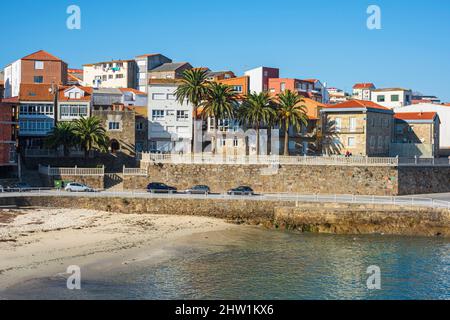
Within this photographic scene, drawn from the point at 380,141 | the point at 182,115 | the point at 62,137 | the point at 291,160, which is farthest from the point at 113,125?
the point at 380,141

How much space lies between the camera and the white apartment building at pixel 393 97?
133250 millimetres

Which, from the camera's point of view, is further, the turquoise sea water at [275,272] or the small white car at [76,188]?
the small white car at [76,188]

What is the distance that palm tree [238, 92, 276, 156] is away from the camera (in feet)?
250

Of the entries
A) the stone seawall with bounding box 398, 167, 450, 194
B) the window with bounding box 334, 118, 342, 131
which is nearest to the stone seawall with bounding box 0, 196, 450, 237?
the stone seawall with bounding box 398, 167, 450, 194

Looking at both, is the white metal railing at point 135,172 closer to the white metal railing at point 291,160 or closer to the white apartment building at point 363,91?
the white metal railing at point 291,160

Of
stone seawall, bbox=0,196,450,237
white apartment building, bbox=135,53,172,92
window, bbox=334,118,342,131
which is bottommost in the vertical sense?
stone seawall, bbox=0,196,450,237

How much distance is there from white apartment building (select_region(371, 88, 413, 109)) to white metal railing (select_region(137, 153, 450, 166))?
203ft

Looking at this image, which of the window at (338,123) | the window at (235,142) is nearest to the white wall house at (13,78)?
the window at (235,142)

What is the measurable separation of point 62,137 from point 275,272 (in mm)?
39594

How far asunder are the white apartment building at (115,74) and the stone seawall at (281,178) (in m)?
55.6

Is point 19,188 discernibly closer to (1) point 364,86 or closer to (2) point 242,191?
(2) point 242,191

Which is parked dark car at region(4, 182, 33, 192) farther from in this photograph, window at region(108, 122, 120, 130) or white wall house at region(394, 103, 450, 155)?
white wall house at region(394, 103, 450, 155)

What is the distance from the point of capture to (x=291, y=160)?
70938mm

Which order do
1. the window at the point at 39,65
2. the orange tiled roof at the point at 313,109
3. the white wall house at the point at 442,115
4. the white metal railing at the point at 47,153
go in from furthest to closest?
the window at the point at 39,65
the white wall house at the point at 442,115
the orange tiled roof at the point at 313,109
the white metal railing at the point at 47,153
